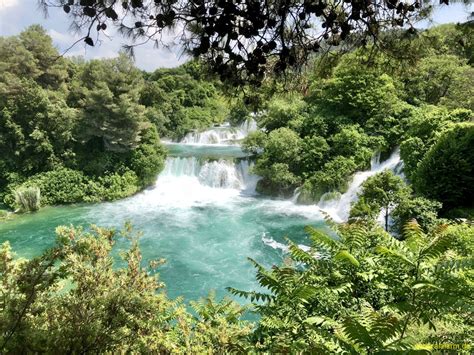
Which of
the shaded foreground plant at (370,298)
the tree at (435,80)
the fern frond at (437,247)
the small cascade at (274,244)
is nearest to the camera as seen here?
the shaded foreground plant at (370,298)

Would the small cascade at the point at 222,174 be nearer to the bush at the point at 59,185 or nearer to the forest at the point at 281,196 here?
the forest at the point at 281,196

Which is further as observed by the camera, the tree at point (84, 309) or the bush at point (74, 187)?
the bush at point (74, 187)

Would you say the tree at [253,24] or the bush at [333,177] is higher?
the tree at [253,24]

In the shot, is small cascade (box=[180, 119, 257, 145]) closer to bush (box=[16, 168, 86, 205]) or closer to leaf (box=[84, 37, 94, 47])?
bush (box=[16, 168, 86, 205])

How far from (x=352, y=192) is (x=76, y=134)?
16.1m

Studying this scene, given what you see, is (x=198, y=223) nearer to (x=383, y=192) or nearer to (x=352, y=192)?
(x=352, y=192)

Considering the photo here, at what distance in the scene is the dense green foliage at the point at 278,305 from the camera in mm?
2789

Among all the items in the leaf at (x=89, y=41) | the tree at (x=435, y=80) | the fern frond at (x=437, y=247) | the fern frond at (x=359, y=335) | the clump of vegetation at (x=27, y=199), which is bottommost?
the clump of vegetation at (x=27, y=199)

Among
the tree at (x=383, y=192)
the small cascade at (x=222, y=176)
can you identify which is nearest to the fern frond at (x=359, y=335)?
the tree at (x=383, y=192)

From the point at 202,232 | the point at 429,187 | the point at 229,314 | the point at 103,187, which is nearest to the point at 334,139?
the point at 429,187

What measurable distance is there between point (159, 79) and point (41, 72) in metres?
18.6

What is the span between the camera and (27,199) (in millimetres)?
18297

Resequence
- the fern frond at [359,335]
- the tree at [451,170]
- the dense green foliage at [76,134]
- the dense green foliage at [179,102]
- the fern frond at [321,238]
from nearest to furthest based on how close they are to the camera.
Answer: the fern frond at [359,335] → the fern frond at [321,238] → the tree at [451,170] → the dense green foliage at [76,134] → the dense green foliage at [179,102]

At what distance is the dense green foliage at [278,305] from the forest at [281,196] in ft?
0.06
